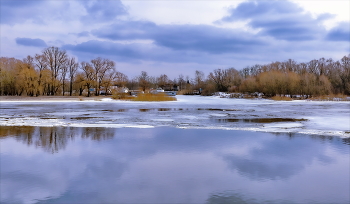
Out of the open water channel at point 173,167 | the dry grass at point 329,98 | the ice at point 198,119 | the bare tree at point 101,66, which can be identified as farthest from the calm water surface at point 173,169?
the bare tree at point 101,66

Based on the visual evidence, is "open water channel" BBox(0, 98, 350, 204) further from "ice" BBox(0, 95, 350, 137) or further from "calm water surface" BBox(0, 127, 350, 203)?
"ice" BBox(0, 95, 350, 137)

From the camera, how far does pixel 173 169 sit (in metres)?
6.42

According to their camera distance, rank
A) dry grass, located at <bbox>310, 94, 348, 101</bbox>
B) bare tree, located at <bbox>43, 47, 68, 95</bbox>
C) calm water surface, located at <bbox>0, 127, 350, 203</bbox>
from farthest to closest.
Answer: bare tree, located at <bbox>43, 47, 68, 95</bbox>
dry grass, located at <bbox>310, 94, 348, 101</bbox>
calm water surface, located at <bbox>0, 127, 350, 203</bbox>

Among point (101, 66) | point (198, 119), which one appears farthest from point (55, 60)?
point (198, 119)

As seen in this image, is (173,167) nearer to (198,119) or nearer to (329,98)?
(198,119)

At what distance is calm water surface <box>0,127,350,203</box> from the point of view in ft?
16.3

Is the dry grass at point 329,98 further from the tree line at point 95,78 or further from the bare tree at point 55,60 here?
the bare tree at point 55,60

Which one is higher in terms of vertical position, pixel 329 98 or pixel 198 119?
pixel 329 98

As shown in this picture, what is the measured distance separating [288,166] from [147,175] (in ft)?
10.5

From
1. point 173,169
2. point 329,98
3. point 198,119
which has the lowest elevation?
point 173,169

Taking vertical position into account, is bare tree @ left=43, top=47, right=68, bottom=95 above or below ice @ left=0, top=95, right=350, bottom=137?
above

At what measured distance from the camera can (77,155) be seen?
24.9 ft

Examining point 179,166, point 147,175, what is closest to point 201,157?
point 179,166

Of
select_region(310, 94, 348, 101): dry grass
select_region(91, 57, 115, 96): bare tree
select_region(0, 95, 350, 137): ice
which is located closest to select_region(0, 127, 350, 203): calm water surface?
select_region(0, 95, 350, 137): ice
